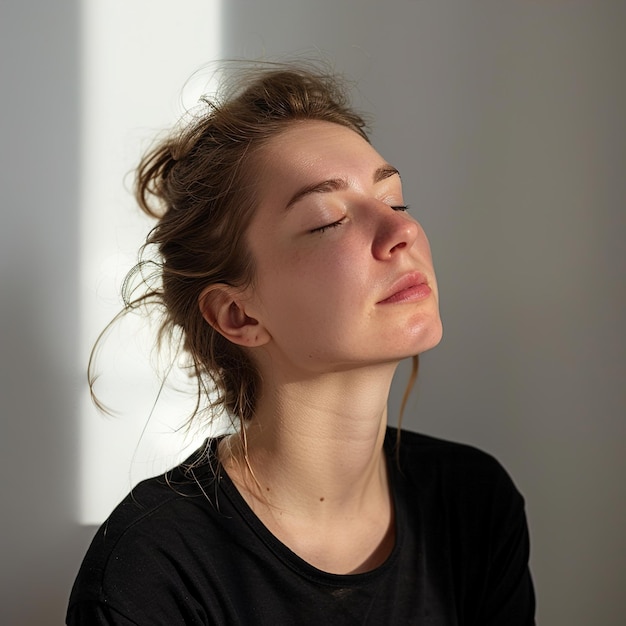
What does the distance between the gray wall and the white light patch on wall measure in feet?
0.08

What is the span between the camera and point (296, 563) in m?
1.12

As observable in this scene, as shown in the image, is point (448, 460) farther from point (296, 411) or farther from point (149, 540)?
point (149, 540)

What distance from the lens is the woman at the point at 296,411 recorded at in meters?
1.04

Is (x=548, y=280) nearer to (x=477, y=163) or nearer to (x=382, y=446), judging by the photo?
(x=477, y=163)

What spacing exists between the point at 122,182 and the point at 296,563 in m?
0.65

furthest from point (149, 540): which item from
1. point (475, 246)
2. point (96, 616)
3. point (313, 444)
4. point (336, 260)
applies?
point (475, 246)

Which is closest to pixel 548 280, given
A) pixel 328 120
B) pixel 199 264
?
pixel 328 120

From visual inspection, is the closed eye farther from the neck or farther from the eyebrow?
the neck

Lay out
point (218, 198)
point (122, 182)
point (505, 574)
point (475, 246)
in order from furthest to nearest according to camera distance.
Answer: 1. point (475, 246)
2. point (122, 182)
3. point (505, 574)
4. point (218, 198)

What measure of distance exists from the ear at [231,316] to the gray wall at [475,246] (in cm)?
31

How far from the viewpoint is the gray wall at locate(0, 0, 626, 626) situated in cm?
133

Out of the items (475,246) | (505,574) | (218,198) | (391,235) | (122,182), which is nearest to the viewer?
(391,235)

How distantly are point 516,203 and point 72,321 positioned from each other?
0.76 m

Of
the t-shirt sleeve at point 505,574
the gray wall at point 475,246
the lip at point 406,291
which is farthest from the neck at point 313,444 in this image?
the gray wall at point 475,246
